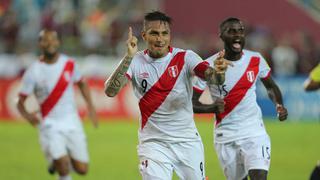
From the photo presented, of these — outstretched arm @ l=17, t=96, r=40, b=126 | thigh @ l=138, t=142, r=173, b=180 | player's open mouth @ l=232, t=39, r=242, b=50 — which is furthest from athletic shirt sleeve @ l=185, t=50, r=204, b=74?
outstretched arm @ l=17, t=96, r=40, b=126

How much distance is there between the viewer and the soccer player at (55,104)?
44.8 feet

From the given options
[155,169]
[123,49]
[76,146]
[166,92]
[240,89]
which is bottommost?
[123,49]

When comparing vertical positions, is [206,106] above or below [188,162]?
above

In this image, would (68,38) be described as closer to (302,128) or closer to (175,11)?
(175,11)

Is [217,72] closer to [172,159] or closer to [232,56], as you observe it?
[172,159]

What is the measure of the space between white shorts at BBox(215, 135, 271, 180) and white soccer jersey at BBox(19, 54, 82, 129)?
3.37m

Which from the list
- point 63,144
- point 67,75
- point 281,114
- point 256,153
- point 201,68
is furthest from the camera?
point 67,75

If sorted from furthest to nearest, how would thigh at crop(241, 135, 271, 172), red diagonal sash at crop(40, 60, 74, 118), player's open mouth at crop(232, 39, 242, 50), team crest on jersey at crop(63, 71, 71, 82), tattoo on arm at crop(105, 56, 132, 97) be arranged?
1. team crest on jersey at crop(63, 71, 71, 82)
2. red diagonal sash at crop(40, 60, 74, 118)
3. player's open mouth at crop(232, 39, 242, 50)
4. thigh at crop(241, 135, 271, 172)
5. tattoo on arm at crop(105, 56, 132, 97)

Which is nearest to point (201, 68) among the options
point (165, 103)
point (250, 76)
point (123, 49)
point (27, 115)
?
point (165, 103)

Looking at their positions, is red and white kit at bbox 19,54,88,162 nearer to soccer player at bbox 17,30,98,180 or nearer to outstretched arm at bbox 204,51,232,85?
soccer player at bbox 17,30,98,180

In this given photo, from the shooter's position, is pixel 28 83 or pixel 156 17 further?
pixel 28 83

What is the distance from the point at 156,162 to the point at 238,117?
5.84 ft

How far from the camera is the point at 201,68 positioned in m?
9.55

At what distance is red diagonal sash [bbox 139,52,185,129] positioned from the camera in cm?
978
